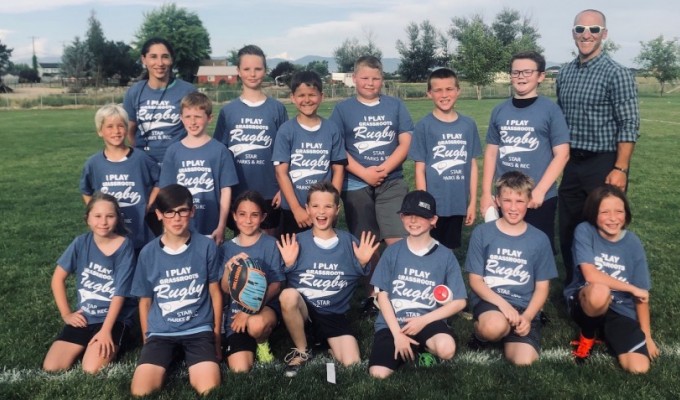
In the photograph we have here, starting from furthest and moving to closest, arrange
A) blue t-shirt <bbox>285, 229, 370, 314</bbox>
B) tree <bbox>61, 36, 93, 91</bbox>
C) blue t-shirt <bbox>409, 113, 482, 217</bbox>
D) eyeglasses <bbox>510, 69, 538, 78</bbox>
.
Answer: tree <bbox>61, 36, 93, 91</bbox>
blue t-shirt <bbox>409, 113, 482, 217</bbox>
eyeglasses <bbox>510, 69, 538, 78</bbox>
blue t-shirt <bbox>285, 229, 370, 314</bbox>

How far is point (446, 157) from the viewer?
4879 mm

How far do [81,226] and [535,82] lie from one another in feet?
20.5

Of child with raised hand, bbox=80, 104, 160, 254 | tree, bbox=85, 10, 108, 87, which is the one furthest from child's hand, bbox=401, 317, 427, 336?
tree, bbox=85, 10, 108, 87

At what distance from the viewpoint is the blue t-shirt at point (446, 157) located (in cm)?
488

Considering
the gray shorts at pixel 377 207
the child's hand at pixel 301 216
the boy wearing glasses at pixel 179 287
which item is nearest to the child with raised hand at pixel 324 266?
the child's hand at pixel 301 216

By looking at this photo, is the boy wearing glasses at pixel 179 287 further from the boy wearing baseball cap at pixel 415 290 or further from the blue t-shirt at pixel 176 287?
the boy wearing baseball cap at pixel 415 290

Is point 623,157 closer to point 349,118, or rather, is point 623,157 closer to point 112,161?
point 349,118

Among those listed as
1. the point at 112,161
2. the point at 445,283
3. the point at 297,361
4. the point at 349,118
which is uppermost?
the point at 349,118

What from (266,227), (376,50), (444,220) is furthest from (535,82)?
(376,50)

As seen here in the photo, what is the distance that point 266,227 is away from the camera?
16.9ft

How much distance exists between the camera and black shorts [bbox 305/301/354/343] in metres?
4.21

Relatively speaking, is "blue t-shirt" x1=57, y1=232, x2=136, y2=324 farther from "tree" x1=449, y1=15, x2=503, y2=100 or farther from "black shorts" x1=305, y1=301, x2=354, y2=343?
"tree" x1=449, y1=15, x2=503, y2=100

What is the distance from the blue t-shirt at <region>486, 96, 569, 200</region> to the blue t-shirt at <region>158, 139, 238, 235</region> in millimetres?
2253

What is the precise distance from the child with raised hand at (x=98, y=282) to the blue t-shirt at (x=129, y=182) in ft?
1.25
